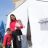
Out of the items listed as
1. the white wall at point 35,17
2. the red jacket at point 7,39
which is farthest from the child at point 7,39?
the white wall at point 35,17

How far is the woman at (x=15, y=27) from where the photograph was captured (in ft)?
4.01

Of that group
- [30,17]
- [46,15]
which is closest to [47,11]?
[46,15]

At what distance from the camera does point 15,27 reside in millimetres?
1248

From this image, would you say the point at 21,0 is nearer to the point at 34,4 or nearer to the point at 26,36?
the point at 34,4

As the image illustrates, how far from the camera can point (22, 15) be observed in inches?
48.7

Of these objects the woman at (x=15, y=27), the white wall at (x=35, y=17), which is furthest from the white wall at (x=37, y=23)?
the woman at (x=15, y=27)

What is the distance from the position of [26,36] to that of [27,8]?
25 centimetres

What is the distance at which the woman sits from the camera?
1.22 meters

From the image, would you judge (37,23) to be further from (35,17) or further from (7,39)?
(7,39)

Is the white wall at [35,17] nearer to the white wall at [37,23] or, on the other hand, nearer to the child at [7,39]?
the white wall at [37,23]

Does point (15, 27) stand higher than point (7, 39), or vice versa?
point (15, 27)

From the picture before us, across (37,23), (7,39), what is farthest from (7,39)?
(37,23)

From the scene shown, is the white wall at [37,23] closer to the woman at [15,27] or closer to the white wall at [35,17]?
the white wall at [35,17]

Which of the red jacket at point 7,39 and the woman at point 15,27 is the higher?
the woman at point 15,27
